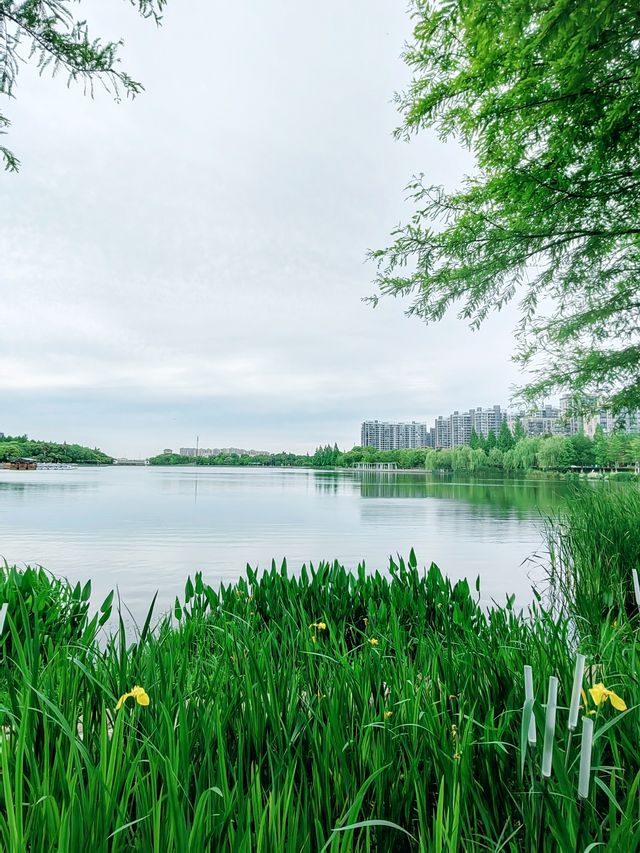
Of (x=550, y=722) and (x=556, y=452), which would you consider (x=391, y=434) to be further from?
(x=550, y=722)

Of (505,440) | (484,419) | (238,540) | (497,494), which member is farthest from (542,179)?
(484,419)

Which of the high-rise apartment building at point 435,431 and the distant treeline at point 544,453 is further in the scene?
the high-rise apartment building at point 435,431

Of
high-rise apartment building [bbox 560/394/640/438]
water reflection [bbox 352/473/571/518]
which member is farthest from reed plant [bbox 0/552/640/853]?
water reflection [bbox 352/473/571/518]

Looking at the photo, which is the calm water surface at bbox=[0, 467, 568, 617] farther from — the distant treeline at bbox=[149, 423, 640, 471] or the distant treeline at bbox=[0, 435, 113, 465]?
the distant treeline at bbox=[0, 435, 113, 465]

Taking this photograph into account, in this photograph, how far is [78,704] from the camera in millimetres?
1637

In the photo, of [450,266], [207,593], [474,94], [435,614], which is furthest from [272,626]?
[474,94]

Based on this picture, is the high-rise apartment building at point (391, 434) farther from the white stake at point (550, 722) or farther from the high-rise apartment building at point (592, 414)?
the white stake at point (550, 722)

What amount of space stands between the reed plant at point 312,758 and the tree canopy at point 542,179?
3.19 meters

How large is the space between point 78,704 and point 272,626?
4.01ft

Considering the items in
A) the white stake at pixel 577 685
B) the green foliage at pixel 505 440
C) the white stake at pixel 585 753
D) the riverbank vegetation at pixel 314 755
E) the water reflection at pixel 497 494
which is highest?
the green foliage at pixel 505 440

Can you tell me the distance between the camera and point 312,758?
52.9 inches

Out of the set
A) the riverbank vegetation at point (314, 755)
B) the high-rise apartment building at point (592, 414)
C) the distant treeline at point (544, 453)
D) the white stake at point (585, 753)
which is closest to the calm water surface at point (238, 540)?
the high-rise apartment building at point (592, 414)

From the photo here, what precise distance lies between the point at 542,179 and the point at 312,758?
5.45 m

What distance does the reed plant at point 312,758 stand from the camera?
997 millimetres
